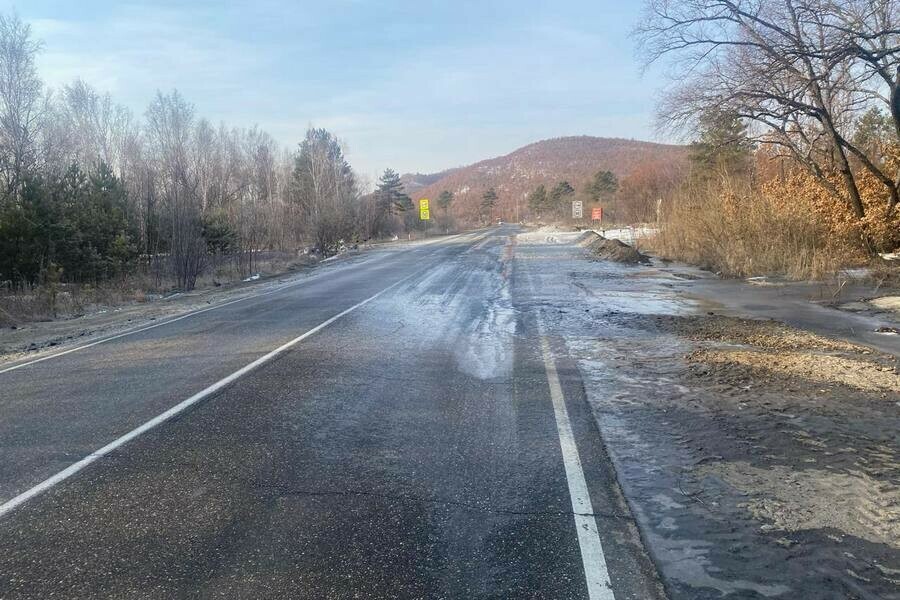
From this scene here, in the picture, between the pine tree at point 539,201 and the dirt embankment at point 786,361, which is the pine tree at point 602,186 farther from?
the dirt embankment at point 786,361

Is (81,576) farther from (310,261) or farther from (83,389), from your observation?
(310,261)

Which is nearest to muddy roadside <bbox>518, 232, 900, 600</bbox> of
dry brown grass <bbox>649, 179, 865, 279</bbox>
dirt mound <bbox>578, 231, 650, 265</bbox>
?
dry brown grass <bbox>649, 179, 865, 279</bbox>

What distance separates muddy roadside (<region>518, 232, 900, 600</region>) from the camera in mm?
3379

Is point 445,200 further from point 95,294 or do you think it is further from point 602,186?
A: point 95,294

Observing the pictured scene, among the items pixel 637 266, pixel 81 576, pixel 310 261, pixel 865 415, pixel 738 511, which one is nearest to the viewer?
pixel 81 576

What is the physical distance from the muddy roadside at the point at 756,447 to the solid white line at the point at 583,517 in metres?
0.30

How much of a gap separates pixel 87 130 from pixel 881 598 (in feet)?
Result: 211

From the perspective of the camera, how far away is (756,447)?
510 centimetres

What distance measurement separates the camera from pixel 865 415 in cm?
577

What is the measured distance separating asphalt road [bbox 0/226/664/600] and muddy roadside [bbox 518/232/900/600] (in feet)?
1.03

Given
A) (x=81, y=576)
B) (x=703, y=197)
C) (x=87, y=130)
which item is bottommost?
(x=81, y=576)

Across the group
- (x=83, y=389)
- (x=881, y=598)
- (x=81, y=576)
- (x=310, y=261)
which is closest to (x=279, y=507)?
A: (x=81, y=576)

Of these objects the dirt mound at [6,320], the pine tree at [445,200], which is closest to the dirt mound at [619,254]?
the dirt mound at [6,320]

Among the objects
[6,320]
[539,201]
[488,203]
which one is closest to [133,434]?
[6,320]
